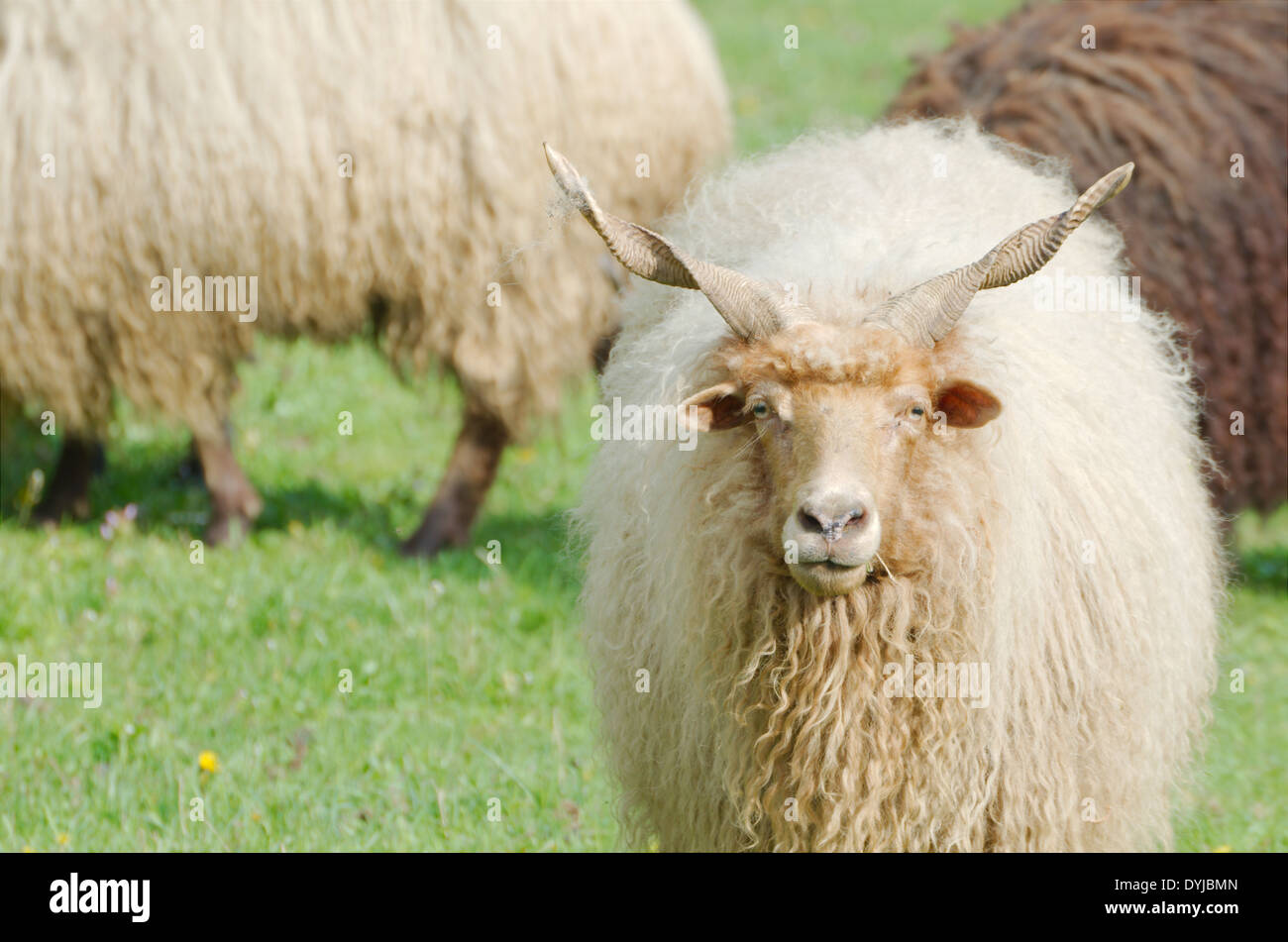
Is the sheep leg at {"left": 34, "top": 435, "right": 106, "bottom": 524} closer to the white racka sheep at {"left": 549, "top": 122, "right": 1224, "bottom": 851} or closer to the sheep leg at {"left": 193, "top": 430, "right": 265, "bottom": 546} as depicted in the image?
the sheep leg at {"left": 193, "top": 430, "right": 265, "bottom": 546}

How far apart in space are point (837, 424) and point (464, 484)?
3.87 m

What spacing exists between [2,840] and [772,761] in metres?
2.07

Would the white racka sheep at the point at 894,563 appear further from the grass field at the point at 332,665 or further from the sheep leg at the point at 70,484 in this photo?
the sheep leg at the point at 70,484

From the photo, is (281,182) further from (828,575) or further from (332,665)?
(828,575)

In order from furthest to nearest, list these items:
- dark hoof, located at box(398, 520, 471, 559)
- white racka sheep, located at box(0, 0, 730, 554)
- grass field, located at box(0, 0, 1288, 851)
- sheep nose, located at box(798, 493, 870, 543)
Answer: dark hoof, located at box(398, 520, 471, 559) → white racka sheep, located at box(0, 0, 730, 554) → grass field, located at box(0, 0, 1288, 851) → sheep nose, located at box(798, 493, 870, 543)

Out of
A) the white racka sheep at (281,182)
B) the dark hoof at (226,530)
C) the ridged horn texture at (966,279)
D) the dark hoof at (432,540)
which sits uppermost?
the white racka sheep at (281,182)

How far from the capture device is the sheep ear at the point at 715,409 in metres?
3.21

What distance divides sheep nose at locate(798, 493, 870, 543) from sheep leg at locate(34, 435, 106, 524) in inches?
185

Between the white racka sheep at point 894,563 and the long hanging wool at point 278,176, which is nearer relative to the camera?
the white racka sheep at point 894,563

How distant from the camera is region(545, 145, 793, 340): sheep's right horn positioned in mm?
3244

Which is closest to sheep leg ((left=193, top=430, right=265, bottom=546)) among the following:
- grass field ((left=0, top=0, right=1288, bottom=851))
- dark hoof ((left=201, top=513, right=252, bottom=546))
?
dark hoof ((left=201, top=513, right=252, bottom=546))

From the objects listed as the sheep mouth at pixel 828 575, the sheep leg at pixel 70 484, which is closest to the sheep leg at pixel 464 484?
the sheep leg at pixel 70 484
